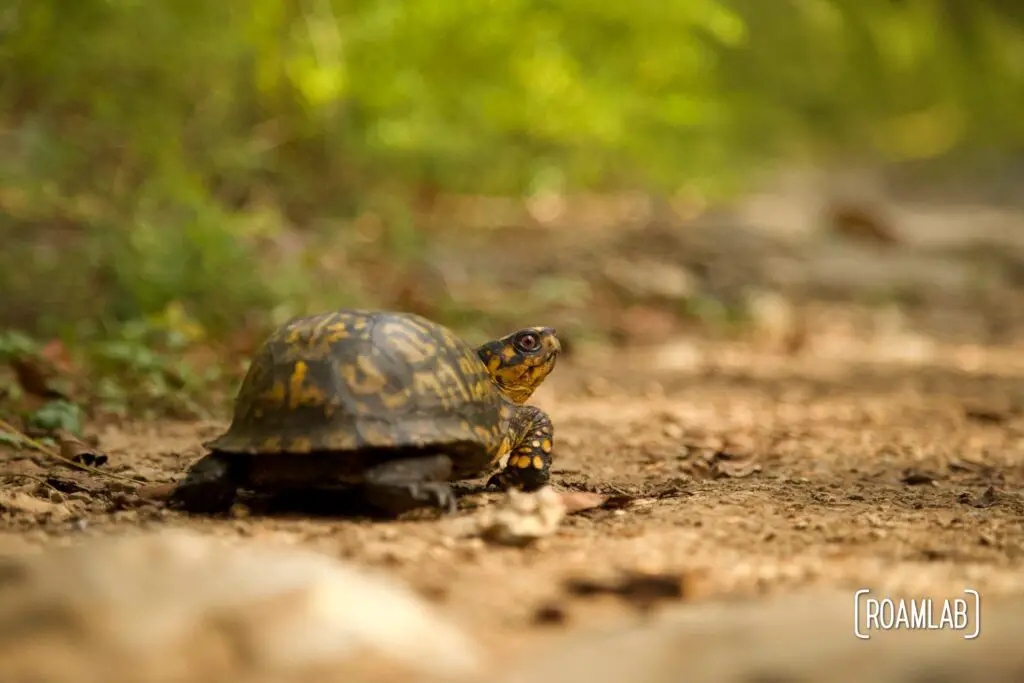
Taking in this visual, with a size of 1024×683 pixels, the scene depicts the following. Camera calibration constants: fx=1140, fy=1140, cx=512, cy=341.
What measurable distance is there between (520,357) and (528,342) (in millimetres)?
56

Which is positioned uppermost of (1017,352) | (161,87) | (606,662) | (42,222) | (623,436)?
(161,87)

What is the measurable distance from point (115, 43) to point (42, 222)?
3.36 ft

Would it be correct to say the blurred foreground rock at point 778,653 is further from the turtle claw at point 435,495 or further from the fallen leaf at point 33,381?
the fallen leaf at point 33,381

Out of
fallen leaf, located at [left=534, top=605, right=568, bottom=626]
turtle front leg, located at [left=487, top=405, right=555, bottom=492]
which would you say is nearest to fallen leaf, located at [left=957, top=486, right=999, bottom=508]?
turtle front leg, located at [left=487, top=405, right=555, bottom=492]

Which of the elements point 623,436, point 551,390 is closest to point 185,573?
point 623,436

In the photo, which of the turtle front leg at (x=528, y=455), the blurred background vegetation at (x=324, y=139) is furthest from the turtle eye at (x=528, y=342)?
the blurred background vegetation at (x=324, y=139)

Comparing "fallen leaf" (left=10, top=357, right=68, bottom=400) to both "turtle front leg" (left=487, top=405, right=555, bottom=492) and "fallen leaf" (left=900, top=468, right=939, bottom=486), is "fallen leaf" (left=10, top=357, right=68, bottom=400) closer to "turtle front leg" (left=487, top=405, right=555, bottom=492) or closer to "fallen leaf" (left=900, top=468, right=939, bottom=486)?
"turtle front leg" (left=487, top=405, right=555, bottom=492)

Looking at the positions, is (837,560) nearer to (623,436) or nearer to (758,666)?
(758,666)

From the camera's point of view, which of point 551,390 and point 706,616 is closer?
point 706,616

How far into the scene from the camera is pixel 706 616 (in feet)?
5.86

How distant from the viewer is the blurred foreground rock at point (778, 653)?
1.54 m

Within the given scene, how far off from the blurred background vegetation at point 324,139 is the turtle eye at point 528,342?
5.96 ft

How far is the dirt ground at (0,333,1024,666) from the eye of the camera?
2.05m

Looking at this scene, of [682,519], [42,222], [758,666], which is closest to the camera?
[758,666]
